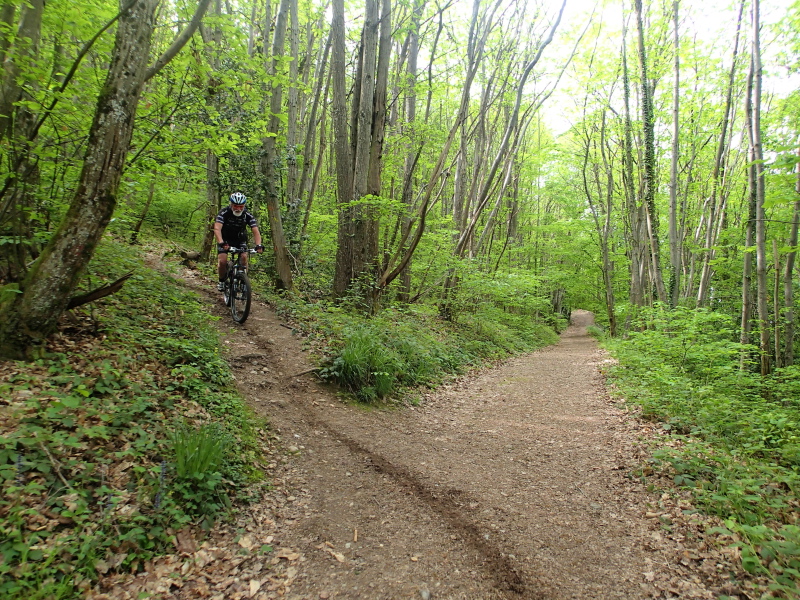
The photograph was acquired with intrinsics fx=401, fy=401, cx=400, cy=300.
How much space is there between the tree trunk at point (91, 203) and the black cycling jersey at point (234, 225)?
3.25 meters

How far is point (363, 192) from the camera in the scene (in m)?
8.36

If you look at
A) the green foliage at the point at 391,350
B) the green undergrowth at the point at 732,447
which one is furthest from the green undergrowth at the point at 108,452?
the green undergrowth at the point at 732,447

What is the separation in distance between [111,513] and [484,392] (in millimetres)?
6018

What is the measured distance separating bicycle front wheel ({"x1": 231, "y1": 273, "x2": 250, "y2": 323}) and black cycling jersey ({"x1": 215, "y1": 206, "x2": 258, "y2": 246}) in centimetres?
70

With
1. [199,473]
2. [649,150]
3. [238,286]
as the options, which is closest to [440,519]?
[199,473]

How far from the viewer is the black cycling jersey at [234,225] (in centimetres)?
705

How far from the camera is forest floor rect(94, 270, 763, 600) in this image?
2471 mm

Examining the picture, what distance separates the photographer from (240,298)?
699cm

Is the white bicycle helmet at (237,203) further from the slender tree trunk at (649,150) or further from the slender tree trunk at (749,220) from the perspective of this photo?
the slender tree trunk at (649,150)

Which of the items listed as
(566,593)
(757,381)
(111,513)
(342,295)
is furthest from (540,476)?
(342,295)

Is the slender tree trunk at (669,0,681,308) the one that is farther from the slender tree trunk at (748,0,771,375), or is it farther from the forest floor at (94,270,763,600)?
the forest floor at (94,270,763,600)

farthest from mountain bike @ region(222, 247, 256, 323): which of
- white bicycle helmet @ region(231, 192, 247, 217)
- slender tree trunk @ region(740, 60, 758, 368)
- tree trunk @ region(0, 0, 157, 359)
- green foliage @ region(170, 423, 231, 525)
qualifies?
slender tree trunk @ region(740, 60, 758, 368)

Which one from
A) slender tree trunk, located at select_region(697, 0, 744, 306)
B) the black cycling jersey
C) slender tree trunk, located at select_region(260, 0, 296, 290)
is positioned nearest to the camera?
the black cycling jersey

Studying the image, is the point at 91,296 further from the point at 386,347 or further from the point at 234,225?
the point at 386,347
